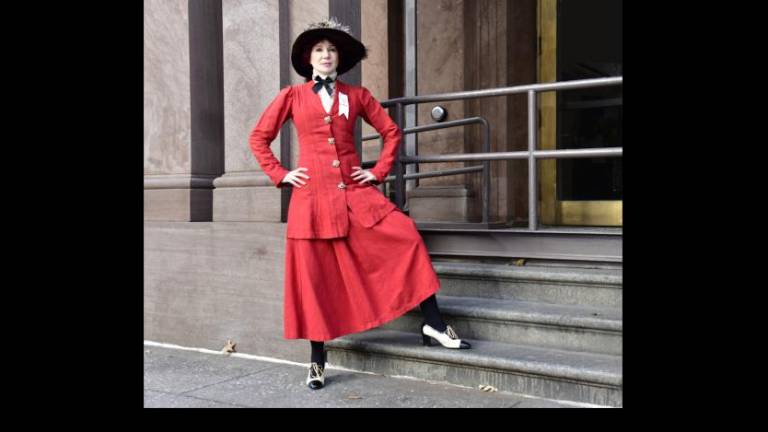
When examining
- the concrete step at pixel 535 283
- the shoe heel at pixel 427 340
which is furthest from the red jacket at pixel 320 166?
the concrete step at pixel 535 283

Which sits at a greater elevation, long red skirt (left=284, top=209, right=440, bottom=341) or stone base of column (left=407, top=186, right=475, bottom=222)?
stone base of column (left=407, top=186, right=475, bottom=222)

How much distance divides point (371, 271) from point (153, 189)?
2378mm

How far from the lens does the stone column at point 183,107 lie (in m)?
5.70

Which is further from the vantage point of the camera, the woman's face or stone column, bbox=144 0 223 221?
stone column, bbox=144 0 223 221

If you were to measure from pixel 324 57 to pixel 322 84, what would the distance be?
158mm

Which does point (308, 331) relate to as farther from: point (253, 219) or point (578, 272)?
point (578, 272)

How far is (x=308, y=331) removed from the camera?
4.19 metres

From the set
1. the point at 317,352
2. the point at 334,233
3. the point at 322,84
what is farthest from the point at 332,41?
the point at 317,352

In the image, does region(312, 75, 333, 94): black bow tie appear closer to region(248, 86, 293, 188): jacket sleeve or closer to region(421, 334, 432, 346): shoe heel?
region(248, 86, 293, 188): jacket sleeve

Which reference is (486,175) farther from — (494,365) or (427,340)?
(494,365)

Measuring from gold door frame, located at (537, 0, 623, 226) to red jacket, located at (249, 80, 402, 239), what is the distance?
3.35 metres

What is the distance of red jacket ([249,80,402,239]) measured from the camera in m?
4.21

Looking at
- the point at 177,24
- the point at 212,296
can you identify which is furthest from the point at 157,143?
the point at 212,296

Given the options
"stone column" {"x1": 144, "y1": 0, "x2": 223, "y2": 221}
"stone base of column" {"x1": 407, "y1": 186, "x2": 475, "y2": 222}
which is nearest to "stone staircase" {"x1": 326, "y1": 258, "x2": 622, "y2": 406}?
"stone column" {"x1": 144, "y1": 0, "x2": 223, "y2": 221}
